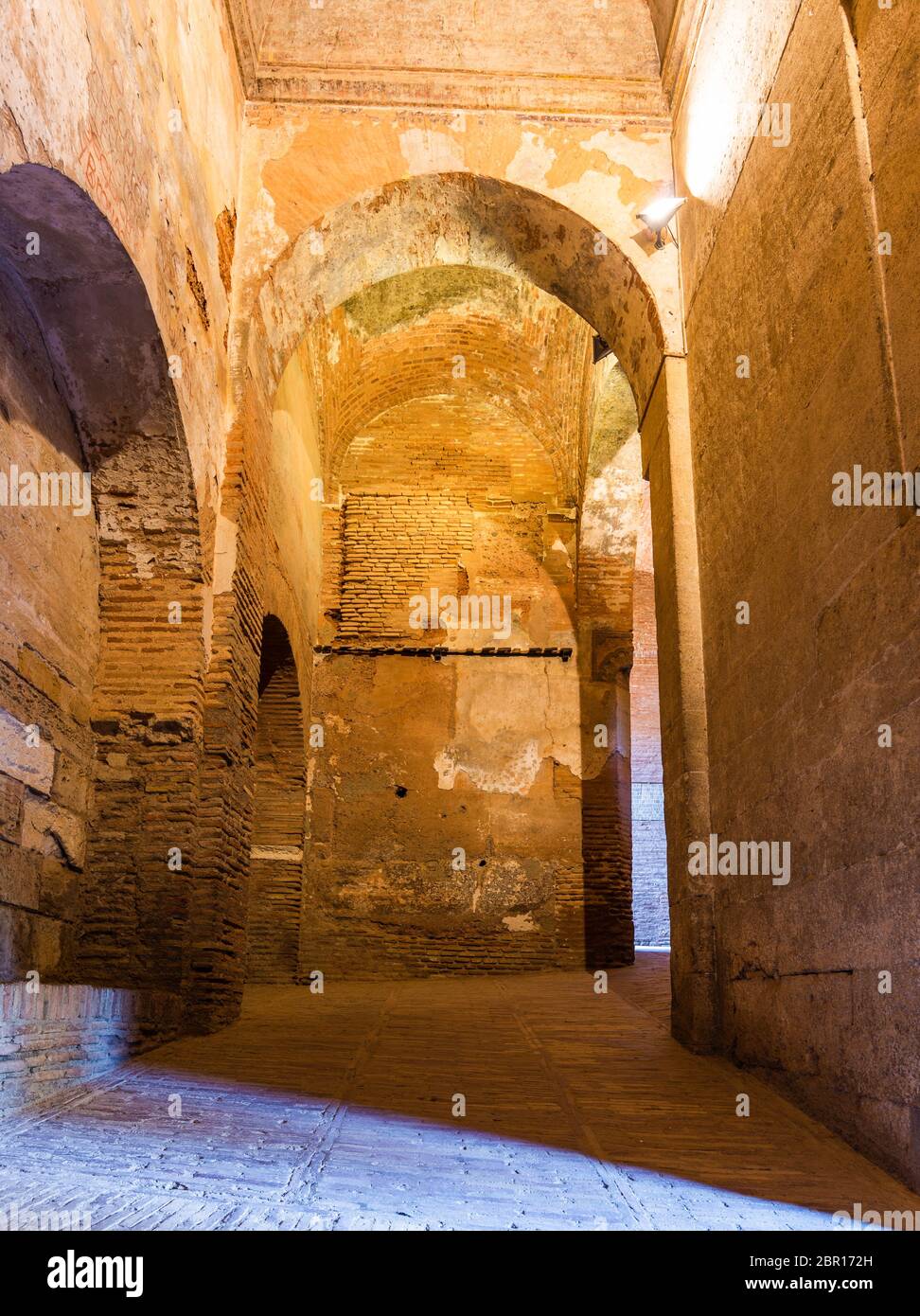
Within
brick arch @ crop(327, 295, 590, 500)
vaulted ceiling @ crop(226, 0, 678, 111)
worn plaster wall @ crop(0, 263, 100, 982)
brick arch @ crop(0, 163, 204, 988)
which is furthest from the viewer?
brick arch @ crop(327, 295, 590, 500)

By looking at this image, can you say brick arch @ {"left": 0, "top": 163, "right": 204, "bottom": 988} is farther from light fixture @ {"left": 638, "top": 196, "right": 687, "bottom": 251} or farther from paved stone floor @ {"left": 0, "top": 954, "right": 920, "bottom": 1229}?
light fixture @ {"left": 638, "top": 196, "right": 687, "bottom": 251}

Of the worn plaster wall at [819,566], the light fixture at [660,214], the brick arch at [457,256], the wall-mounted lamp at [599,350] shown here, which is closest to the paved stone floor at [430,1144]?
the worn plaster wall at [819,566]

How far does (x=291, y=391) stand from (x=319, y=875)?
448 centimetres

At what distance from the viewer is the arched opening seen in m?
9.24

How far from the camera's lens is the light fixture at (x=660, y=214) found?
609cm

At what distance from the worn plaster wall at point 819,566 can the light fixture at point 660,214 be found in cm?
81

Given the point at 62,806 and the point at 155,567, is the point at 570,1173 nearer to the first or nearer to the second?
the point at 62,806

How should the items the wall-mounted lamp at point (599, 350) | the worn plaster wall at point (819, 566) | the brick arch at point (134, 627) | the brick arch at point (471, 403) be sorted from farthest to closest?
the brick arch at point (471, 403), the wall-mounted lamp at point (599, 350), the brick arch at point (134, 627), the worn plaster wall at point (819, 566)

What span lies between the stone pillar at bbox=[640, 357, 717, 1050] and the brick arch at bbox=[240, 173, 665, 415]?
0.64 m

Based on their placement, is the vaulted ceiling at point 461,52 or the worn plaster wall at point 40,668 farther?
the vaulted ceiling at point 461,52

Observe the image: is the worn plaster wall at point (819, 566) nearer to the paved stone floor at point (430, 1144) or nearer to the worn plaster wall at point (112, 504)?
the paved stone floor at point (430, 1144)

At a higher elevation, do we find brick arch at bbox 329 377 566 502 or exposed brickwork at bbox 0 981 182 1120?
brick arch at bbox 329 377 566 502

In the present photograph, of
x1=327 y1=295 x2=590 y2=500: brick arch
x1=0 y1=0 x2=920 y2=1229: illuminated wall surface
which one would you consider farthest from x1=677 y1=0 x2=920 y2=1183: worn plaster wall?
x1=327 y1=295 x2=590 y2=500: brick arch

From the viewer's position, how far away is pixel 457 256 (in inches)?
288
